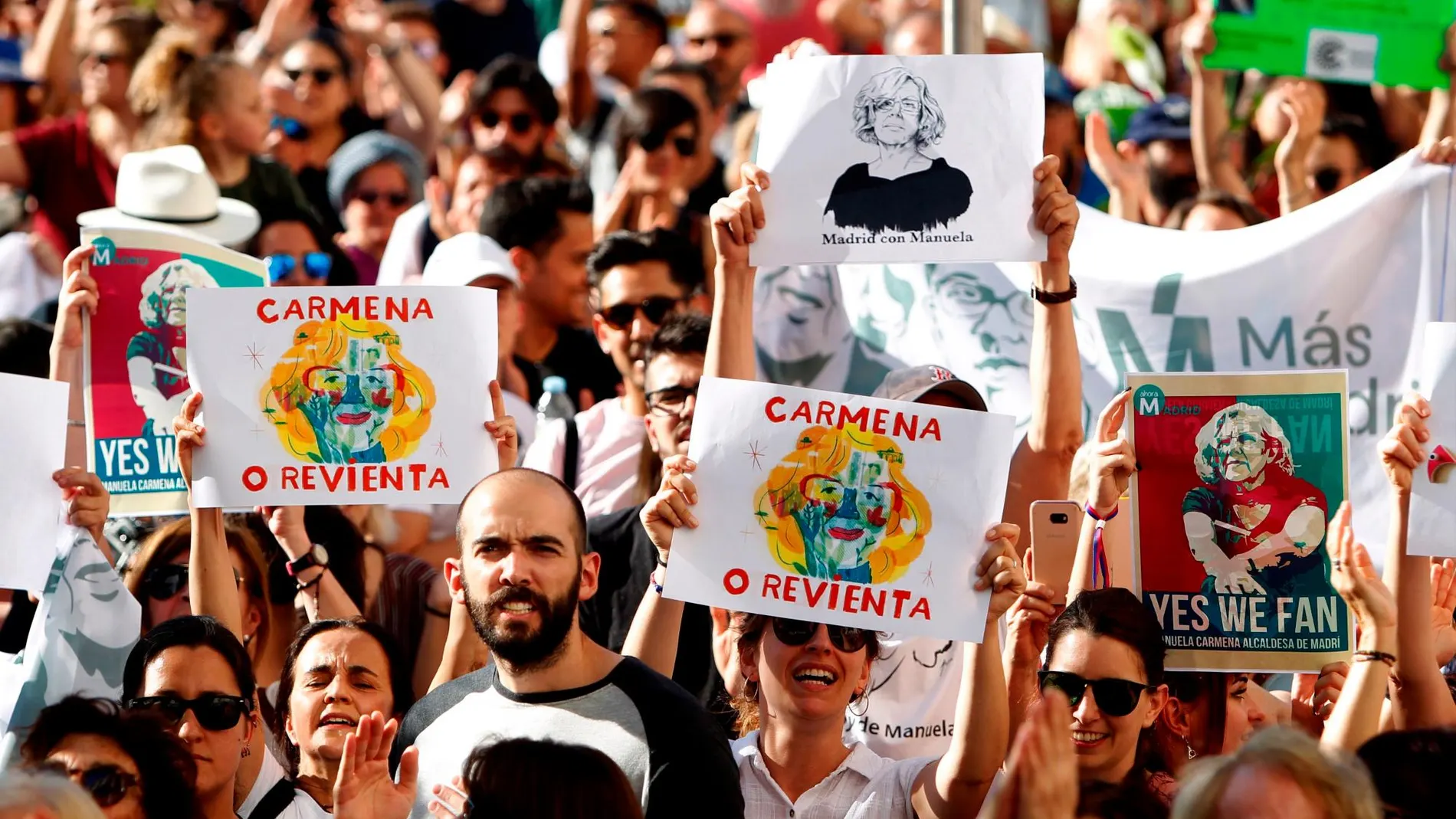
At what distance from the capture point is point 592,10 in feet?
33.3

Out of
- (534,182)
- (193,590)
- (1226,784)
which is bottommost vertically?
(1226,784)

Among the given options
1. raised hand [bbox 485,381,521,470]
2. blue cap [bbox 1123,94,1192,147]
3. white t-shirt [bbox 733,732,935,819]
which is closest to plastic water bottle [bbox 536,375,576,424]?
raised hand [bbox 485,381,521,470]

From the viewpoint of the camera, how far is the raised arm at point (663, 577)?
4617mm

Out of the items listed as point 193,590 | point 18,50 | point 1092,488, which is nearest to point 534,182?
point 193,590

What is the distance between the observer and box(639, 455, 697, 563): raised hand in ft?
15.1

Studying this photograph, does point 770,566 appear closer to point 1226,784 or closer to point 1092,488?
point 1092,488

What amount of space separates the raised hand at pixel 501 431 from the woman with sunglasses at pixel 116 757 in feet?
4.51


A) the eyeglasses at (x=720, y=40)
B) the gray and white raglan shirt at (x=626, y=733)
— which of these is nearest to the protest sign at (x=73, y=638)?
the gray and white raglan shirt at (x=626, y=733)

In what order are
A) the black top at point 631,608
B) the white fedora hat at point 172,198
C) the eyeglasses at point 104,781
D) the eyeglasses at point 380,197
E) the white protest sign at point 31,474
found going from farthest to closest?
the eyeglasses at point 380,197, the white fedora hat at point 172,198, the black top at point 631,608, the white protest sign at point 31,474, the eyeglasses at point 104,781

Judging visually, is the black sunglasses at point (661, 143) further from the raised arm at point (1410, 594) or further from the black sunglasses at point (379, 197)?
the raised arm at point (1410, 594)

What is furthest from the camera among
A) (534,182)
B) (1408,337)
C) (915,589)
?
(534,182)

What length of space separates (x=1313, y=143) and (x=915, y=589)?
370cm

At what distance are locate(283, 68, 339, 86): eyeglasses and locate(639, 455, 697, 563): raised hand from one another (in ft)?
17.7

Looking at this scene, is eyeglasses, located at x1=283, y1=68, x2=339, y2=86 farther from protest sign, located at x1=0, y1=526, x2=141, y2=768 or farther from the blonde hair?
the blonde hair
